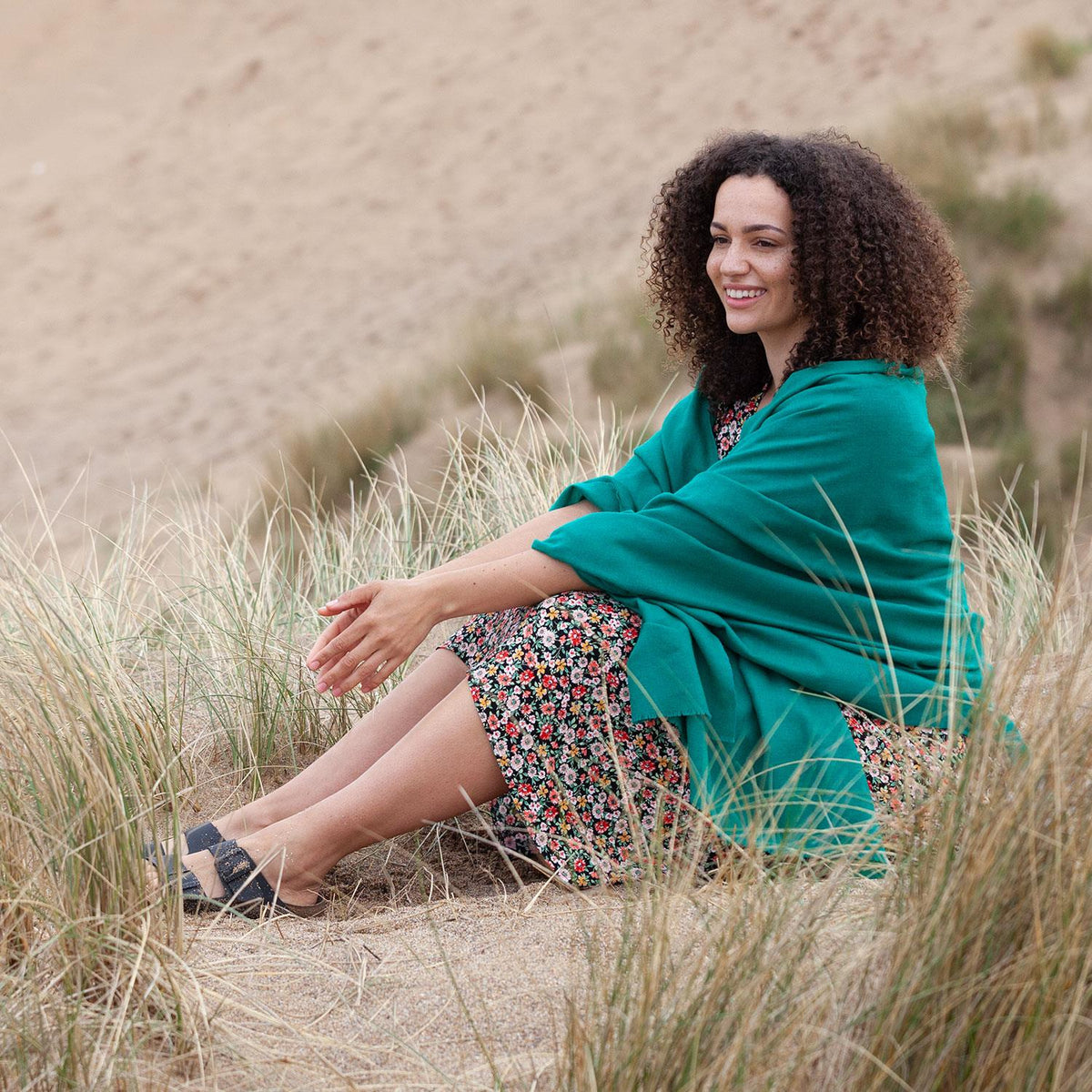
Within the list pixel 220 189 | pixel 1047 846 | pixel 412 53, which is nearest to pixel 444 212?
pixel 220 189

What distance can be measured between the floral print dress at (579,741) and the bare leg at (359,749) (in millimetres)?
289

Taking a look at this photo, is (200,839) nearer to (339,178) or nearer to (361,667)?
(361,667)

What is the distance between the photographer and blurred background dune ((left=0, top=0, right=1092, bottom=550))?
30.6 feet

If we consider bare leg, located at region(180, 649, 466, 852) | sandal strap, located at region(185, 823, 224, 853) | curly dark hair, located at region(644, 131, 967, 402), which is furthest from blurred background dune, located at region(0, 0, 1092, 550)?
sandal strap, located at region(185, 823, 224, 853)

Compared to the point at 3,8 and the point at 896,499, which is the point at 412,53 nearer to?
the point at 3,8

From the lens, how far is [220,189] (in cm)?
1466

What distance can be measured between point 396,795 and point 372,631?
0.85 ft

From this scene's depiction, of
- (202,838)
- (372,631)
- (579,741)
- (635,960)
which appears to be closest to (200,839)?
(202,838)

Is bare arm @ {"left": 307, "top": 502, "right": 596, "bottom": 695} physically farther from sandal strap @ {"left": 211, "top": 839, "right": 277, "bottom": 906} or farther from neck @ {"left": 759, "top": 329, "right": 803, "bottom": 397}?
neck @ {"left": 759, "top": 329, "right": 803, "bottom": 397}

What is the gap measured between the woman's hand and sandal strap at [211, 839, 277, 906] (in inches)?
11.9

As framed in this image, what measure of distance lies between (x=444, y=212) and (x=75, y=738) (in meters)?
12.3

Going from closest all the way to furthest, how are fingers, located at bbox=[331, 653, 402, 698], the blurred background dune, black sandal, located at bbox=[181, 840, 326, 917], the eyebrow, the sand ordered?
black sandal, located at bbox=[181, 840, 326, 917], fingers, located at bbox=[331, 653, 402, 698], the eyebrow, the blurred background dune, the sand

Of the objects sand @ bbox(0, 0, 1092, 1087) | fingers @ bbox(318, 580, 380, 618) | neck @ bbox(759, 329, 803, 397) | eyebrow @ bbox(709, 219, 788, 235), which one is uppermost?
sand @ bbox(0, 0, 1092, 1087)

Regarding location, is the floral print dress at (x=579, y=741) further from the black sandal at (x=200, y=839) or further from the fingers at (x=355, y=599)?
the black sandal at (x=200, y=839)
